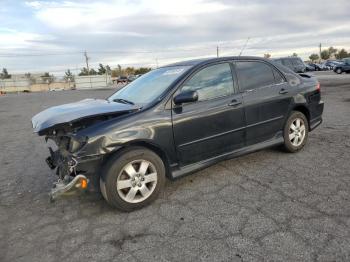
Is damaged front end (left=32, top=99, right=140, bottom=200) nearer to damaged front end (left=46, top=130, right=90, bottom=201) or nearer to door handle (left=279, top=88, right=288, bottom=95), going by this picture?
damaged front end (left=46, top=130, right=90, bottom=201)

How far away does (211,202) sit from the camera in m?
3.78

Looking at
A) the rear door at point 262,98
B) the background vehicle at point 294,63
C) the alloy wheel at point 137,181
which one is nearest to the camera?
the alloy wheel at point 137,181

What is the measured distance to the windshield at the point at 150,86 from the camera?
4.13 meters

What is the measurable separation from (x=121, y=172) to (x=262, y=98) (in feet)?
7.73

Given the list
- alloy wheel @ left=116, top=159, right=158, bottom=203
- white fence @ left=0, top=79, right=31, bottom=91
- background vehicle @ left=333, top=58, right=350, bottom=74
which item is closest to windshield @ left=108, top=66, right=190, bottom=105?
alloy wheel @ left=116, top=159, right=158, bottom=203

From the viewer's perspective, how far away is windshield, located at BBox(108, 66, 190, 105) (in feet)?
13.5

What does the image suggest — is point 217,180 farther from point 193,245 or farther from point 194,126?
point 193,245

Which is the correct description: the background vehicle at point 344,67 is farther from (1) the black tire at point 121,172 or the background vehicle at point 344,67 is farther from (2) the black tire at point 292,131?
(1) the black tire at point 121,172

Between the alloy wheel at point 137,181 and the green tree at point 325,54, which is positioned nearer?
the alloy wheel at point 137,181

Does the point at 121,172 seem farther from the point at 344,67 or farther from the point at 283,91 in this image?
the point at 344,67

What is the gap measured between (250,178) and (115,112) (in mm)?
2014

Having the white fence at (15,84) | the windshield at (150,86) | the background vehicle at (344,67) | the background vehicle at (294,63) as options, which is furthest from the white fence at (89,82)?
the windshield at (150,86)

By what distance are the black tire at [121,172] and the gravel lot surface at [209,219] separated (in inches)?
4.9

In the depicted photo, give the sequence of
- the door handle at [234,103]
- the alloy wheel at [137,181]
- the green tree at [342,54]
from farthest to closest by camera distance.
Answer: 1. the green tree at [342,54]
2. the door handle at [234,103]
3. the alloy wheel at [137,181]
